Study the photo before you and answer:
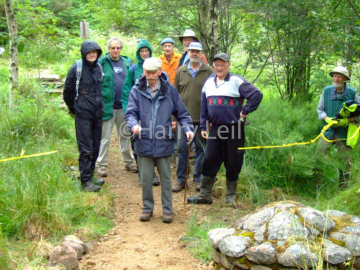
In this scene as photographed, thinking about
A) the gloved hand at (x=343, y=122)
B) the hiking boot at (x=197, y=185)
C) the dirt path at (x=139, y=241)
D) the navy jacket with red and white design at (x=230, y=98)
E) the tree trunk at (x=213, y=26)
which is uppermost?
the tree trunk at (x=213, y=26)

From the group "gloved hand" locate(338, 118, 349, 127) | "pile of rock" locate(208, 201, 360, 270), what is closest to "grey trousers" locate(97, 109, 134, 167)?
"gloved hand" locate(338, 118, 349, 127)

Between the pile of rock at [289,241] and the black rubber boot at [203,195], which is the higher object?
the pile of rock at [289,241]

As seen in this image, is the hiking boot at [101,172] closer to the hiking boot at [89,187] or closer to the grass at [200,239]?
the hiking boot at [89,187]

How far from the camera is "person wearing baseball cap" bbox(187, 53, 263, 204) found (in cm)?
559

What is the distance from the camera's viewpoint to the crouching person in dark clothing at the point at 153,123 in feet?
17.4

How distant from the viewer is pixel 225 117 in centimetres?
566

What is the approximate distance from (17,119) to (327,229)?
214 inches

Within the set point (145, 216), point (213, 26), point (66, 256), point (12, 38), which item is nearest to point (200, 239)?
point (145, 216)

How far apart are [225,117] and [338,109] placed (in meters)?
2.09

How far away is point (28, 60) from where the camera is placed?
9758 mm

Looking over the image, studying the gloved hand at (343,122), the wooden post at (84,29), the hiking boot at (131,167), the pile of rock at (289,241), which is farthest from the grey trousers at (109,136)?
the wooden post at (84,29)

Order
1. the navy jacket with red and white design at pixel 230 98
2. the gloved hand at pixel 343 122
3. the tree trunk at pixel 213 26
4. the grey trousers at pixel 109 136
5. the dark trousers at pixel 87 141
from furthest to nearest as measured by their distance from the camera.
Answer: the tree trunk at pixel 213 26
the grey trousers at pixel 109 136
the gloved hand at pixel 343 122
the dark trousers at pixel 87 141
the navy jacket with red and white design at pixel 230 98

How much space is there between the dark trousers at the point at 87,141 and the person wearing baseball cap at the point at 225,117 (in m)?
1.56

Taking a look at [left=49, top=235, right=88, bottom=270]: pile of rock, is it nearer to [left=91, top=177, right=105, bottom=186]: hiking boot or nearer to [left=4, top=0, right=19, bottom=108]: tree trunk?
[left=91, top=177, right=105, bottom=186]: hiking boot
